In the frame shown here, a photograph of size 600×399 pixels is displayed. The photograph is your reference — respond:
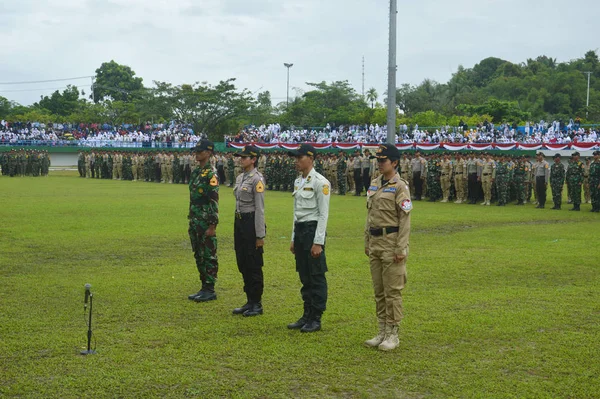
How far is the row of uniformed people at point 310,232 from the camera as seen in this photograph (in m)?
6.05

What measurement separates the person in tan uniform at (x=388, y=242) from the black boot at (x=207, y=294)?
257 cm

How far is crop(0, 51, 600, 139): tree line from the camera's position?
2132 inches

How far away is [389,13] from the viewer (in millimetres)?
18266

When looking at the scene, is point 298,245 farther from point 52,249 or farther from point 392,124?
point 392,124

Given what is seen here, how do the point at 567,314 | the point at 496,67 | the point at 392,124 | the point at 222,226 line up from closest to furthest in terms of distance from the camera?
the point at 567,314 → the point at 222,226 → the point at 392,124 → the point at 496,67

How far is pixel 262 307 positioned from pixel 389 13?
41.6ft

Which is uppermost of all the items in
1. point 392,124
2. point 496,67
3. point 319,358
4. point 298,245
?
point 496,67

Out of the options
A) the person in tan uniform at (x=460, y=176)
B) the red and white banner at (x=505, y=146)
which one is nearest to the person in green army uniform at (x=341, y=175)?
the person in tan uniform at (x=460, y=176)

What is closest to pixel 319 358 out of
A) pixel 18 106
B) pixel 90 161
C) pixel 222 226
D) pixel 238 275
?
pixel 238 275

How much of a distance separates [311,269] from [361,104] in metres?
58.8

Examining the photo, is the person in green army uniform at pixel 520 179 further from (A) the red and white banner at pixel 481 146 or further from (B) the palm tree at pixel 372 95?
(B) the palm tree at pixel 372 95

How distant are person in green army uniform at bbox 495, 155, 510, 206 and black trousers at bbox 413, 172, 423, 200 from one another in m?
3.34

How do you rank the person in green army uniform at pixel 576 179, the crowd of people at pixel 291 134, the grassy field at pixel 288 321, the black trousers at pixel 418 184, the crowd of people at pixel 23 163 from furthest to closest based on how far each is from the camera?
the crowd of people at pixel 23 163 → the crowd of people at pixel 291 134 → the black trousers at pixel 418 184 → the person in green army uniform at pixel 576 179 → the grassy field at pixel 288 321

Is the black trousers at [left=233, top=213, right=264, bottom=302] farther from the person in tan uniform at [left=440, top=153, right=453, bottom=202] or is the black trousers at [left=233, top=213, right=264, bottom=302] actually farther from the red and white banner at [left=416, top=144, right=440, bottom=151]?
the red and white banner at [left=416, top=144, right=440, bottom=151]
